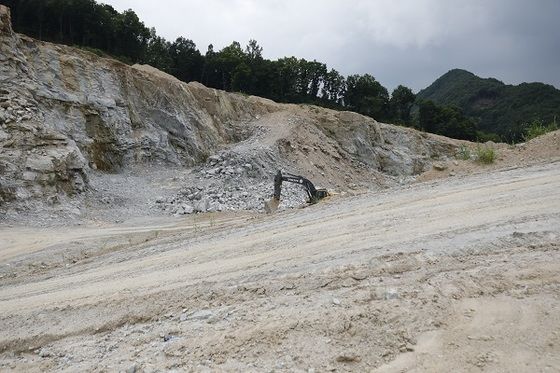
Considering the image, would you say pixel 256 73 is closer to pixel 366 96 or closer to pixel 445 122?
pixel 366 96

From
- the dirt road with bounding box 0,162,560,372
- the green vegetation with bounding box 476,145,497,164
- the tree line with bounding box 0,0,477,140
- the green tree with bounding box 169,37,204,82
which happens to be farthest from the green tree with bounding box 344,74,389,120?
the dirt road with bounding box 0,162,560,372

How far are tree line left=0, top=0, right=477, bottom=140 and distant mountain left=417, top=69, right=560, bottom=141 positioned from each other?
9.79 metres

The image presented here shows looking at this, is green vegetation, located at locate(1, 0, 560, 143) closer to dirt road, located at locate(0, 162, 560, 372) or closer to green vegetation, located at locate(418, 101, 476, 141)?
green vegetation, located at locate(418, 101, 476, 141)

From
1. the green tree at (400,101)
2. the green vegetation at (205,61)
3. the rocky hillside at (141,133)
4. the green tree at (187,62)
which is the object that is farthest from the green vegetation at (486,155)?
the green tree at (400,101)

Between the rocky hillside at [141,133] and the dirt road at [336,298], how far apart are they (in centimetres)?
1098

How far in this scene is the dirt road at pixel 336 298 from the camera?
318 centimetres

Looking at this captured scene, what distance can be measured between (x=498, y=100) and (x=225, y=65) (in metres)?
48.2

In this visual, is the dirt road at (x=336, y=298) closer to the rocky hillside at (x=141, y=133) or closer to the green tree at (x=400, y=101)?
the rocky hillside at (x=141, y=133)

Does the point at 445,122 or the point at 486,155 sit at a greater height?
the point at 445,122

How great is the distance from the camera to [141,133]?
78.0 feet

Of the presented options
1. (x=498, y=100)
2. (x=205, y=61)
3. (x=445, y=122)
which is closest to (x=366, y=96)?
(x=445, y=122)

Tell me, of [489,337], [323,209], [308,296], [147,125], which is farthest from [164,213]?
[489,337]

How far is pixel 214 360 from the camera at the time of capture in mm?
3477

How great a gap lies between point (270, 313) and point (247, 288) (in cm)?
75
